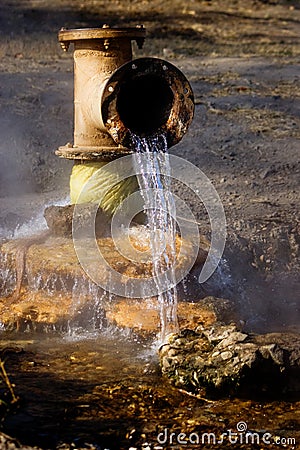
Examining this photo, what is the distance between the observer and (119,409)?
3.38 m

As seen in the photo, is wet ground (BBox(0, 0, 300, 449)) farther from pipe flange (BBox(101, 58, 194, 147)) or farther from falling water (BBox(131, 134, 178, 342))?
pipe flange (BBox(101, 58, 194, 147))

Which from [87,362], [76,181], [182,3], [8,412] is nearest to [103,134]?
[76,181]

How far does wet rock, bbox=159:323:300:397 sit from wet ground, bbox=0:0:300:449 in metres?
0.08

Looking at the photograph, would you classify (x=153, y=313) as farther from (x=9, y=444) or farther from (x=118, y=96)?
(x=9, y=444)

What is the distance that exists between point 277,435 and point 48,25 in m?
11.5

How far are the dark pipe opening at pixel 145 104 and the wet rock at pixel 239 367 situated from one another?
1.51 metres

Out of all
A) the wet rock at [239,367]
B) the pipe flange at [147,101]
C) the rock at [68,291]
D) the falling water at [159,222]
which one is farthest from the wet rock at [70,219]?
the wet rock at [239,367]

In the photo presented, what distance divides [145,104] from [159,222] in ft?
2.65

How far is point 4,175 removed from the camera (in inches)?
292

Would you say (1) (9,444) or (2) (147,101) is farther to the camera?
(2) (147,101)

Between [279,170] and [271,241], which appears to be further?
[279,170]

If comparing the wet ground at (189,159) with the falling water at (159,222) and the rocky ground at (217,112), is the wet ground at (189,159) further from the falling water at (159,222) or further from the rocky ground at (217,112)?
the falling water at (159,222)

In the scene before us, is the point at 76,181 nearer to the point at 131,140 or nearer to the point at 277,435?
the point at 131,140

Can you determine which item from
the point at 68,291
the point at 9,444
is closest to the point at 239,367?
the point at 9,444
